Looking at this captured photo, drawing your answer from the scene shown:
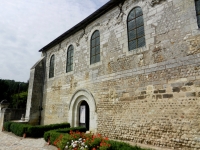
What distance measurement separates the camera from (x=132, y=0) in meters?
7.56

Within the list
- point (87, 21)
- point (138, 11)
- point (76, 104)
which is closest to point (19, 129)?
point (76, 104)

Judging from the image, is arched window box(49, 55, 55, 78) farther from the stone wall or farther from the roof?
the roof

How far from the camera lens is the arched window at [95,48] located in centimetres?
904

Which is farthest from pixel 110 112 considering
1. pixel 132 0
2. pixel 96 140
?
pixel 132 0

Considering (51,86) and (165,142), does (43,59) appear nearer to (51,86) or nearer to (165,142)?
(51,86)

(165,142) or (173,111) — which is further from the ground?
(173,111)

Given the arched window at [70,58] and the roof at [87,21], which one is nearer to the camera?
the roof at [87,21]

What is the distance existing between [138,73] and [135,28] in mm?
2229

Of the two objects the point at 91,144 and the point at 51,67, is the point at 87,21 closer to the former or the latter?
the point at 51,67

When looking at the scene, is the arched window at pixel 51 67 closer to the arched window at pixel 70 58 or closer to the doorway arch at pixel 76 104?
the arched window at pixel 70 58

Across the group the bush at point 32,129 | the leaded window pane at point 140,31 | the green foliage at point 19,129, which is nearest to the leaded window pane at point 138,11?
the leaded window pane at point 140,31

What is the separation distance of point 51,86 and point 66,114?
3.19 metres

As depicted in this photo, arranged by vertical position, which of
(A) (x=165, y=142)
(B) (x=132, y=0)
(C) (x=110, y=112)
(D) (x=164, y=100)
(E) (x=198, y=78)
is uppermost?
(B) (x=132, y=0)

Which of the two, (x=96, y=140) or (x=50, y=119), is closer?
(x=96, y=140)
